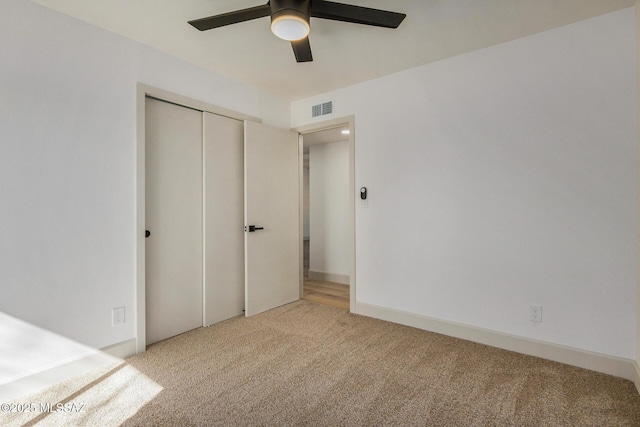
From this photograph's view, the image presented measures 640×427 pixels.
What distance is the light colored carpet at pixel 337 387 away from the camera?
1.67 metres

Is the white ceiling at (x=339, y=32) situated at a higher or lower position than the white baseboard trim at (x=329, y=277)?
higher

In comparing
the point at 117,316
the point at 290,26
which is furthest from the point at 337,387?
the point at 290,26

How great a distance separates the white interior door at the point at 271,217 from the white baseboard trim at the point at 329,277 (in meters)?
1.19

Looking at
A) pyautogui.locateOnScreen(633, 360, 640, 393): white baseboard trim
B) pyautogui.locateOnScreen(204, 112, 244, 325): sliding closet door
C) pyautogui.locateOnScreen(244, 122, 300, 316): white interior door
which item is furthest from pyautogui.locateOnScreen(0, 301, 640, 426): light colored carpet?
pyautogui.locateOnScreen(244, 122, 300, 316): white interior door

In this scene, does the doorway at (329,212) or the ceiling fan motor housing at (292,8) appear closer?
the ceiling fan motor housing at (292,8)

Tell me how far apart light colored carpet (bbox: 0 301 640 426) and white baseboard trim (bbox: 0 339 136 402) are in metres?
0.07

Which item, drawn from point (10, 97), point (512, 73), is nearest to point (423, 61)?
point (512, 73)

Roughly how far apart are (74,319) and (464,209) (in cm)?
306

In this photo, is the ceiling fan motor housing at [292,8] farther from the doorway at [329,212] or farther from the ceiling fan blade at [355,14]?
the doorway at [329,212]

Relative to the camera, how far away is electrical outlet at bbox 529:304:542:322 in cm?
236

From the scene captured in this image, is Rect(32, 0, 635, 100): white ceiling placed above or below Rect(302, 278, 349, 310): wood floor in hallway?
above

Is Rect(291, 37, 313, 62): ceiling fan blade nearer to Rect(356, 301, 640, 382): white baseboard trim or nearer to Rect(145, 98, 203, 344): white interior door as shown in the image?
Rect(145, 98, 203, 344): white interior door

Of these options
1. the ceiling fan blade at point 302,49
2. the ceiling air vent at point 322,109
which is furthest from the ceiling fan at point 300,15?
the ceiling air vent at point 322,109

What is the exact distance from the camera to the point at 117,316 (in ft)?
7.65
